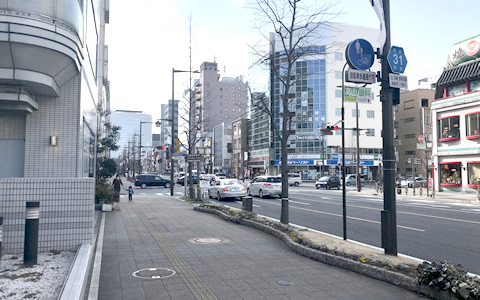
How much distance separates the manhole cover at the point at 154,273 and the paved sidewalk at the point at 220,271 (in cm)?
2

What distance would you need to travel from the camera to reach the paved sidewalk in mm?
6074

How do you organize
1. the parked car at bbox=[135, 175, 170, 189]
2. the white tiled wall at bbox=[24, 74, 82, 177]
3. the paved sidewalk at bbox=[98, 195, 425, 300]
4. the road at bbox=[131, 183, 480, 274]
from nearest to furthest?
the paved sidewalk at bbox=[98, 195, 425, 300]
the road at bbox=[131, 183, 480, 274]
the white tiled wall at bbox=[24, 74, 82, 177]
the parked car at bbox=[135, 175, 170, 189]

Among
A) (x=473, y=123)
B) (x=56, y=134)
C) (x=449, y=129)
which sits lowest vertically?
(x=56, y=134)

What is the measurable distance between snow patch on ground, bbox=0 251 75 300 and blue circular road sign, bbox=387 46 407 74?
7826mm

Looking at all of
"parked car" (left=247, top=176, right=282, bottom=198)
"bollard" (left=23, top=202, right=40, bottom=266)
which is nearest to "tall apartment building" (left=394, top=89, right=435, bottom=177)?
"parked car" (left=247, top=176, right=282, bottom=198)

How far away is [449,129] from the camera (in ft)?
117

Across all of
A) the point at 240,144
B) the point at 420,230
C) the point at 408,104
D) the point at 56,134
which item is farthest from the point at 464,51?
the point at 240,144

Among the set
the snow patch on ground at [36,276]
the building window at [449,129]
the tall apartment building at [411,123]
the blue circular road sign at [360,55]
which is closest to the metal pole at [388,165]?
the blue circular road sign at [360,55]

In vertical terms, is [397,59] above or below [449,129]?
below

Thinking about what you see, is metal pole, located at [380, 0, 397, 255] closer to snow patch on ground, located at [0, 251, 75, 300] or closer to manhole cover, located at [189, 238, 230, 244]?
manhole cover, located at [189, 238, 230, 244]

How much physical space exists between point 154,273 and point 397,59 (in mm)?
7033

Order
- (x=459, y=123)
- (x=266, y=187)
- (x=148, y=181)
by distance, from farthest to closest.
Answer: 1. (x=148, y=181)
2. (x=459, y=123)
3. (x=266, y=187)

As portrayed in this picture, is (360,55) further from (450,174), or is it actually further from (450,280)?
(450,174)

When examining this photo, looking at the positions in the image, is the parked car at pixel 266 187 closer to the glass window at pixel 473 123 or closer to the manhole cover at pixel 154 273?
the glass window at pixel 473 123
